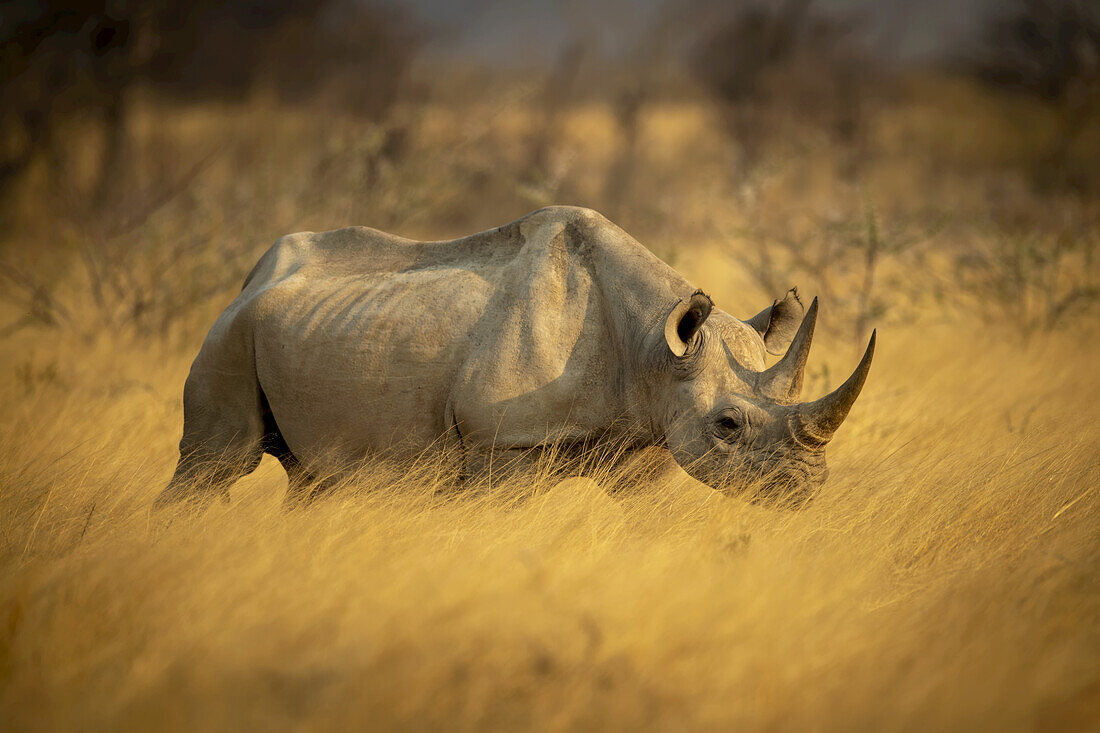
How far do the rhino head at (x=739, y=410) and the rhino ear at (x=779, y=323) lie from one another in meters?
0.41

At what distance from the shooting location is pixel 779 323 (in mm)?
5094

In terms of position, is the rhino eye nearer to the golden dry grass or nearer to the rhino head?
the rhino head

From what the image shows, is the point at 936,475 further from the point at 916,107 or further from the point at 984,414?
the point at 916,107

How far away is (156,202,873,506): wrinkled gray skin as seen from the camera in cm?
443

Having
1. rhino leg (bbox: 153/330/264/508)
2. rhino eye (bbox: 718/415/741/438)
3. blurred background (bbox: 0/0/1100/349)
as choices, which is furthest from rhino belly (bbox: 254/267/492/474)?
blurred background (bbox: 0/0/1100/349)

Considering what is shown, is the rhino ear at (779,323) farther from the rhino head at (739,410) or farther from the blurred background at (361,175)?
the blurred background at (361,175)

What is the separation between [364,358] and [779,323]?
2016 millimetres

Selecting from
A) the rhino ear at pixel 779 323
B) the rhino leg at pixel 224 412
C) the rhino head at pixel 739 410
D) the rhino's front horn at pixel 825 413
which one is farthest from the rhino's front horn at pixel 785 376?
the rhino leg at pixel 224 412

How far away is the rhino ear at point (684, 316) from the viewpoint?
441 centimetres

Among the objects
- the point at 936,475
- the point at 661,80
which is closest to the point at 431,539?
the point at 936,475

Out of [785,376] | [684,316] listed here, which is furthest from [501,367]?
[785,376]

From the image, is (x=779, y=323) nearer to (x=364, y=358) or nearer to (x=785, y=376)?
(x=785, y=376)

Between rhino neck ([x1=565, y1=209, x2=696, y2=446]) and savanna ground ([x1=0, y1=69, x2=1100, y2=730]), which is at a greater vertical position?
rhino neck ([x1=565, y1=209, x2=696, y2=446])

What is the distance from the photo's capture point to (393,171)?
12.5 metres
